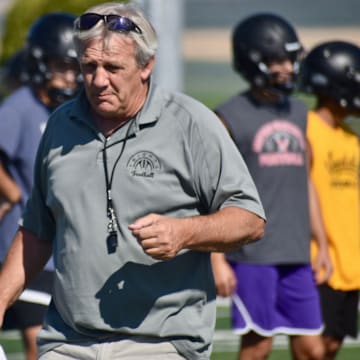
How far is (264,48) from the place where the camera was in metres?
7.89

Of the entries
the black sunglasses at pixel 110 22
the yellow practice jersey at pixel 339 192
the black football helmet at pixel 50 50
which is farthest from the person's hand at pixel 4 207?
the black sunglasses at pixel 110 22

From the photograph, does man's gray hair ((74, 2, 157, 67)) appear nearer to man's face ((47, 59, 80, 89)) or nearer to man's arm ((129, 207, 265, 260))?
man's arm ((129, 207, 265, 260))

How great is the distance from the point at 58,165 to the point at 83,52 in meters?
0.43

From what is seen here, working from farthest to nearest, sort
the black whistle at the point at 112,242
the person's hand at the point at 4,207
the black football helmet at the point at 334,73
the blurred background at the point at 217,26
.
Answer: the blurred background at the point at 217,26
the black football helmet at the point at 334,73
the person's hand at the point at 4,207
the black whistle at the point at 112,242

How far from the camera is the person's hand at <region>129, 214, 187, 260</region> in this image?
4270 millimetres

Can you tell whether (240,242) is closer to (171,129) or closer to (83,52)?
(171,129)

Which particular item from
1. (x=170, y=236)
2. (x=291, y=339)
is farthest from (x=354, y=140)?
(x=170, y=236)

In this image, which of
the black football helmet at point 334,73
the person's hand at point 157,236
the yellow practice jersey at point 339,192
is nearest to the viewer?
the person's hand at point 157,236

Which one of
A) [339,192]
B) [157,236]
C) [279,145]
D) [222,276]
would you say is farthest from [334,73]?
[157,236]

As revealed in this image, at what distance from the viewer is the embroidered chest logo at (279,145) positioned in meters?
7.47

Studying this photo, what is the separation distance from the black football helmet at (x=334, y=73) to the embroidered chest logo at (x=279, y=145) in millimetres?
690

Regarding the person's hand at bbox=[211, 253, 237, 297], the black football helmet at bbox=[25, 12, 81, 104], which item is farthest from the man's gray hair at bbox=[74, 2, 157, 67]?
the black football helmet at bbox=[25, 12, 81, 104]

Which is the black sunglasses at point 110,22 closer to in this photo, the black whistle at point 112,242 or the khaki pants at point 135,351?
the black whistle at point 112,242

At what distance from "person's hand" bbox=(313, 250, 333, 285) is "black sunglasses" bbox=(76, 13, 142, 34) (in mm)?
3349
